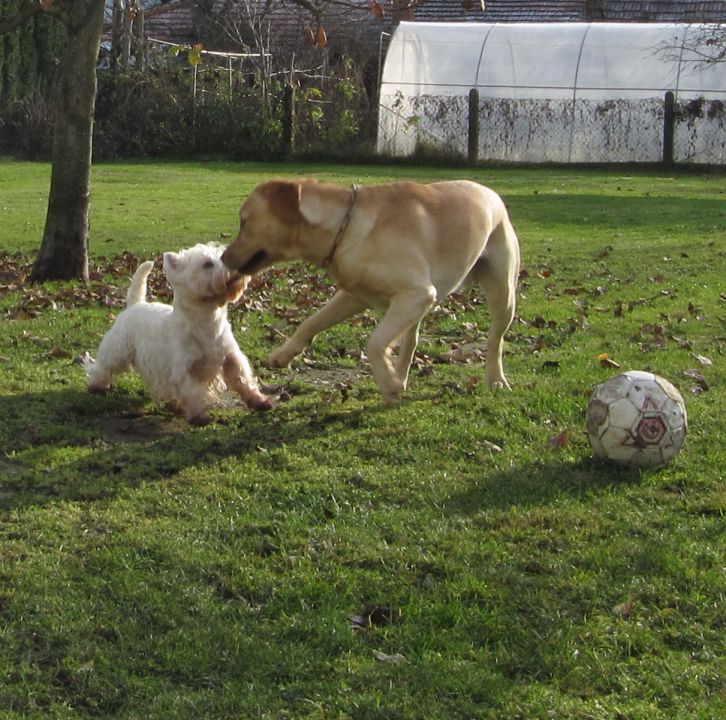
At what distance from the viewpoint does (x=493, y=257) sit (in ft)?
24.0

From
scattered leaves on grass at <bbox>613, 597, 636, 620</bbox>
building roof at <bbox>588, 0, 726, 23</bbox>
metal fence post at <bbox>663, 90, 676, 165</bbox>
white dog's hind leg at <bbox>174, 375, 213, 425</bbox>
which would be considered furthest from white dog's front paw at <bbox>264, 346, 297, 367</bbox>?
building roof at <bbox>588, 0, 726, 23</bbox>

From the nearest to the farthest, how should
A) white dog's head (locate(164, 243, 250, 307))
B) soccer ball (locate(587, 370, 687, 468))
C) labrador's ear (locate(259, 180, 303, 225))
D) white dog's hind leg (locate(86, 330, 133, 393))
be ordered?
soccer ball (locate(587, 370, 687, 468)) → white dog's head (locate(164, 243, 250, 307)) → labrador's ear (locate(259, 180, 303, 225)) → white dog's hind leg (locate(86, 330, 133, 393))

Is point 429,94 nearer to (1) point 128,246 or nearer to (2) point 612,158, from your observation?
(2) point 612,158

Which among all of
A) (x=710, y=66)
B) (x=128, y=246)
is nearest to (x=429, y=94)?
(x=710, y=66)

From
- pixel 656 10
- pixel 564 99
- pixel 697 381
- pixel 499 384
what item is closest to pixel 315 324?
pixel 499 384

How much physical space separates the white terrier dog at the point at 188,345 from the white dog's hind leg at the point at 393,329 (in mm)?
688

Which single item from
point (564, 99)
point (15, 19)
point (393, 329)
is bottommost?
point (393, 329)

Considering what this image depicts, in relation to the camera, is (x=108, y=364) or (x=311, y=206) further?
(x=108, y=364)

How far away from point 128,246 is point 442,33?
19423 millimetres

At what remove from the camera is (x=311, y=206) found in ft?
21.0

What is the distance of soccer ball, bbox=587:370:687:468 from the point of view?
210 inches

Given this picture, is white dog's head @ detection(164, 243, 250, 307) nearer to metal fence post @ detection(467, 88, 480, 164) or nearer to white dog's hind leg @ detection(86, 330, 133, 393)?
white dog's hind leg @ detection(86, 330, 133, 393)

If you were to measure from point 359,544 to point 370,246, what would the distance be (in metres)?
2.26

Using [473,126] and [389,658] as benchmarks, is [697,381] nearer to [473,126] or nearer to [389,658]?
[389,658]
